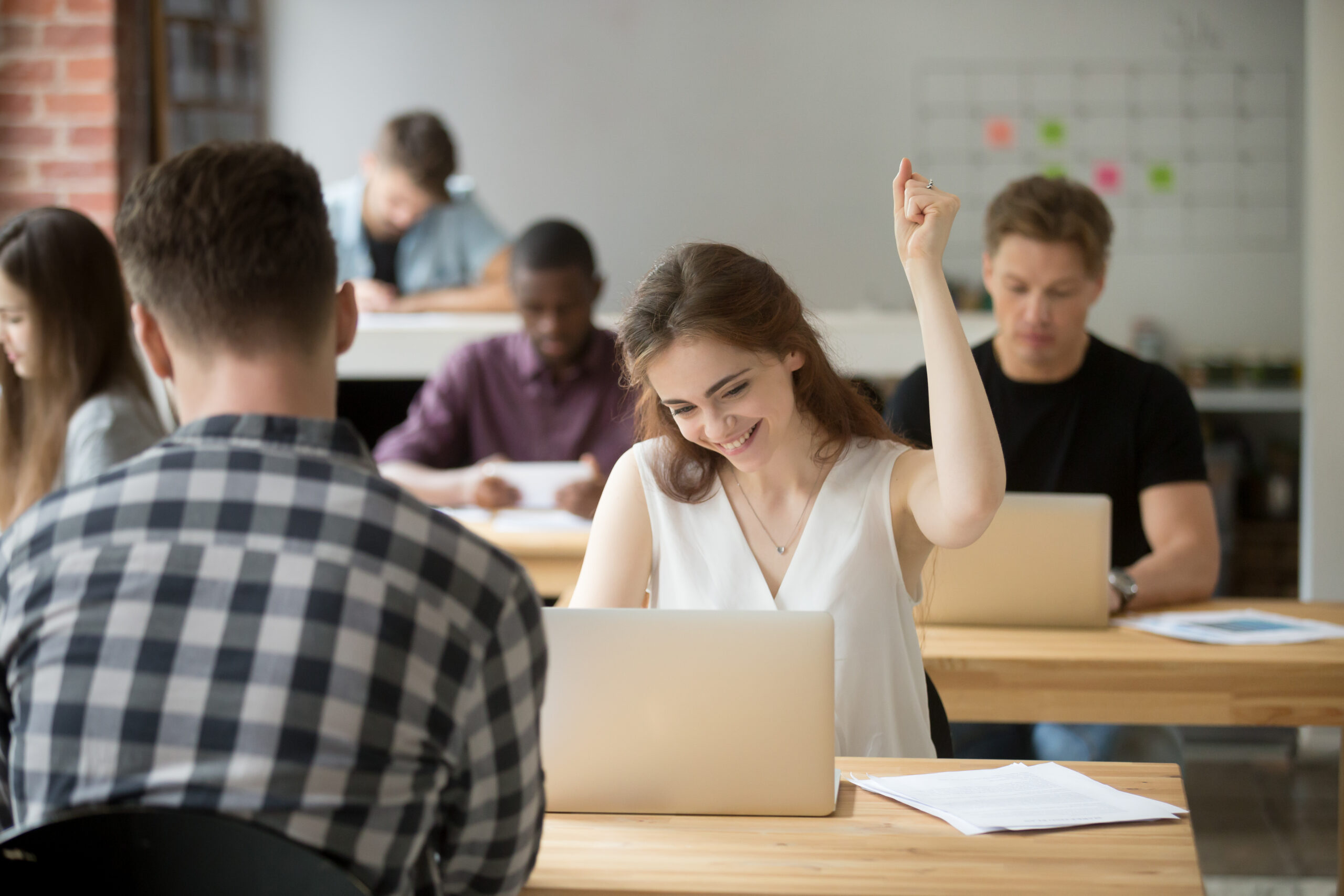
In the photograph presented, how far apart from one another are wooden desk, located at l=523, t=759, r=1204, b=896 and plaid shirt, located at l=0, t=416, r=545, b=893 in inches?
10.5

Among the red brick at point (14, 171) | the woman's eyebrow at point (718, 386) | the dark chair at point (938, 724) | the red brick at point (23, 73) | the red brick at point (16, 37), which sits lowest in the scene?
the dark chair at point (938, 724)

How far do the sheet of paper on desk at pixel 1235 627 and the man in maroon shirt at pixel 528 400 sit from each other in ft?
5.05

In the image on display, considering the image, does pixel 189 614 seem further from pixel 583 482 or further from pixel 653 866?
pixel 583 482

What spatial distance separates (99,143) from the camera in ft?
12.6

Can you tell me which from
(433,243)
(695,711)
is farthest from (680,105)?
(695,711)

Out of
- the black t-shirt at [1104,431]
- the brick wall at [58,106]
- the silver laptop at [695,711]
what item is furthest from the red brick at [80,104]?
the silver laptop at [695,711]

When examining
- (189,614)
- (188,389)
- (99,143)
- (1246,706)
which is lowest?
(1246,706)

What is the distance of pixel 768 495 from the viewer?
1.69m

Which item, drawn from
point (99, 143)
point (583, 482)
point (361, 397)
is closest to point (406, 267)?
point (361, 397)

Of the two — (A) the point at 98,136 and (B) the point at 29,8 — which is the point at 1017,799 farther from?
(B) the point at 29,8

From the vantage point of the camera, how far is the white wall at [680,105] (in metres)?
5.14

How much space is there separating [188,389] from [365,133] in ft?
15.6

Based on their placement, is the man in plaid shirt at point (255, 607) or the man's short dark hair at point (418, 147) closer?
the man in plaid shirt at point (255, 607)

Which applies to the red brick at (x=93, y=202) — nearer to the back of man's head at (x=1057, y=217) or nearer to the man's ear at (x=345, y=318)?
the back of man's head at (x=1057, y=217)
